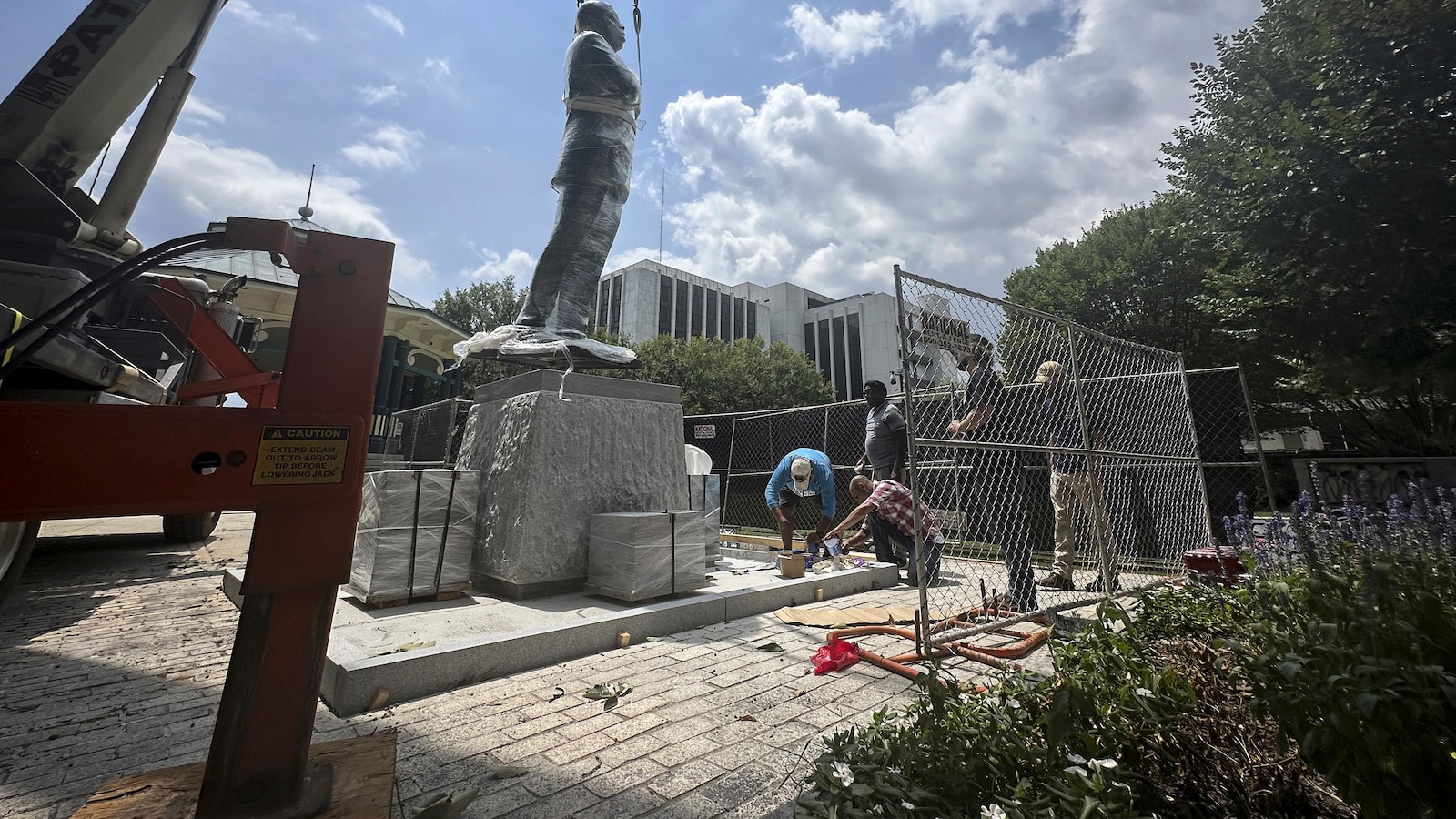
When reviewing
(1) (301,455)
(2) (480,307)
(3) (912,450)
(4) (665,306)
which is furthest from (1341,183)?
(4) (665,306)

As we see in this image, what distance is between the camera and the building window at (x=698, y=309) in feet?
179

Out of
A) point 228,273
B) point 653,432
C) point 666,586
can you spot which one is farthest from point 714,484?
point 228,273

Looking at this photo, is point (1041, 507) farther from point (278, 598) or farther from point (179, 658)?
point (179, 658)

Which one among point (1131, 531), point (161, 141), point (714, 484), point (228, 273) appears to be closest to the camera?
point (161, 141)

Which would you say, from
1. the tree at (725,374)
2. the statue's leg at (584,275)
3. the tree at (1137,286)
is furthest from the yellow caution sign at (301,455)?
the tree at (725,374)

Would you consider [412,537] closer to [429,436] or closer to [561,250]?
[561,250]

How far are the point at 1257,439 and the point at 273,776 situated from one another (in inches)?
310

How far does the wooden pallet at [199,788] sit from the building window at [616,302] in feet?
153

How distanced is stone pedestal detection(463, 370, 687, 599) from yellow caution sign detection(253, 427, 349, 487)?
2.63 m

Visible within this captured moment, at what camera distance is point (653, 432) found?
197 inches

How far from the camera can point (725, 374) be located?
27.6 metres

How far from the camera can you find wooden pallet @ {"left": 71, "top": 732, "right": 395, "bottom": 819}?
155 cm

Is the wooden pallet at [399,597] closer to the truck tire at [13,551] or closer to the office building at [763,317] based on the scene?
the truck tire at [13,551]

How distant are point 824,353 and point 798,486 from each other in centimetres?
5292
